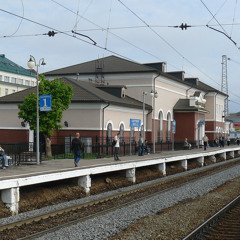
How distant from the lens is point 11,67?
264ft

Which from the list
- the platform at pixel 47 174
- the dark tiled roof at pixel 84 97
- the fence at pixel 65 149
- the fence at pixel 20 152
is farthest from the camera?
the dark tiled roof at pixel 84 97

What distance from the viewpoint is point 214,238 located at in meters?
9.82

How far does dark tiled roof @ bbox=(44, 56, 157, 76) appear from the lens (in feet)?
153

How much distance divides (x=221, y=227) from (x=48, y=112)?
64.0 feet

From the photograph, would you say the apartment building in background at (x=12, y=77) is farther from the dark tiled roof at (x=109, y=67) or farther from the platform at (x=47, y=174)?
the platform at (x=47, y=174)

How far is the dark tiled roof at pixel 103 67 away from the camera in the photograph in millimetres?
46744

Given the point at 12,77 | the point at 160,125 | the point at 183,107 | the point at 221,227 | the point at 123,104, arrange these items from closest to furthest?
the point at 221,227
the point at 123,104
the point at 160,125
the point at 183,107
the point at 12,77

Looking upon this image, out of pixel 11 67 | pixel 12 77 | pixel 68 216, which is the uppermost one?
pixel 11 67

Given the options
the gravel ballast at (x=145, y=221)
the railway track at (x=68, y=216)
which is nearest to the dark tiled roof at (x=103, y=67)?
the railway track at (x=68, y=216)

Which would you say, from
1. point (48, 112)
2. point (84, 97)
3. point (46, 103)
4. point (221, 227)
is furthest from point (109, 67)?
point (221, 227)

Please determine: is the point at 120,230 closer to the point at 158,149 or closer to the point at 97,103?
the point at 97,103

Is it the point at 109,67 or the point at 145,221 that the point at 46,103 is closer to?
the point at 145,221

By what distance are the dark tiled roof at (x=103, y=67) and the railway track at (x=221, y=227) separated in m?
33.0

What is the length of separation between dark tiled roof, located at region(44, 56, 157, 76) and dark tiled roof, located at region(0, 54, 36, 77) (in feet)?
94.7
